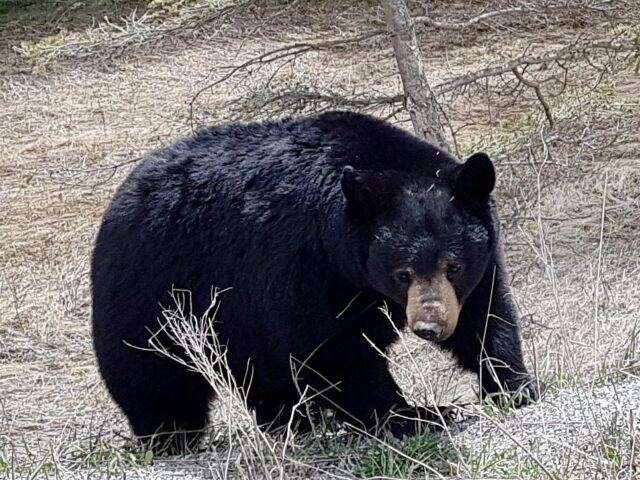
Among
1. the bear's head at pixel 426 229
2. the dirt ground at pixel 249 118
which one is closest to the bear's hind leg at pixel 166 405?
the dirt ground at pixel 249 118

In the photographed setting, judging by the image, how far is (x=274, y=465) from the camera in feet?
13.8

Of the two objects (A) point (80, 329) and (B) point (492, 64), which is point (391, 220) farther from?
(B) point (492, 64)

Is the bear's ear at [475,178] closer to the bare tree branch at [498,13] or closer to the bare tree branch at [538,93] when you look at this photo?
the bare tree branch at [498,13]

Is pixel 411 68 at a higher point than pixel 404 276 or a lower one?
higher

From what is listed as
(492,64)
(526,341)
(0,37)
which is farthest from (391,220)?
(0,37)

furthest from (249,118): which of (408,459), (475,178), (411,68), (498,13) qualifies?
(408,459)

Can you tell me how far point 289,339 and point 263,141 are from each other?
958 mm

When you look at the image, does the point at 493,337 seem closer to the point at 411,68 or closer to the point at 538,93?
the point at 411,68

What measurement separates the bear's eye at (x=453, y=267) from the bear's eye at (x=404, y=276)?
15 centimetres

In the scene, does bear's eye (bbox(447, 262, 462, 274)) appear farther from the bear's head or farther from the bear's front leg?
the bear's front leg

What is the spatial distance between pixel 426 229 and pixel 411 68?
13.7ft

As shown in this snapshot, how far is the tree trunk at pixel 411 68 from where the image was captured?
28.6 feet

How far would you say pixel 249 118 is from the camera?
908cm

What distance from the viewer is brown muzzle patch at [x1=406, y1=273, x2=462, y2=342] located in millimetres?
4531
